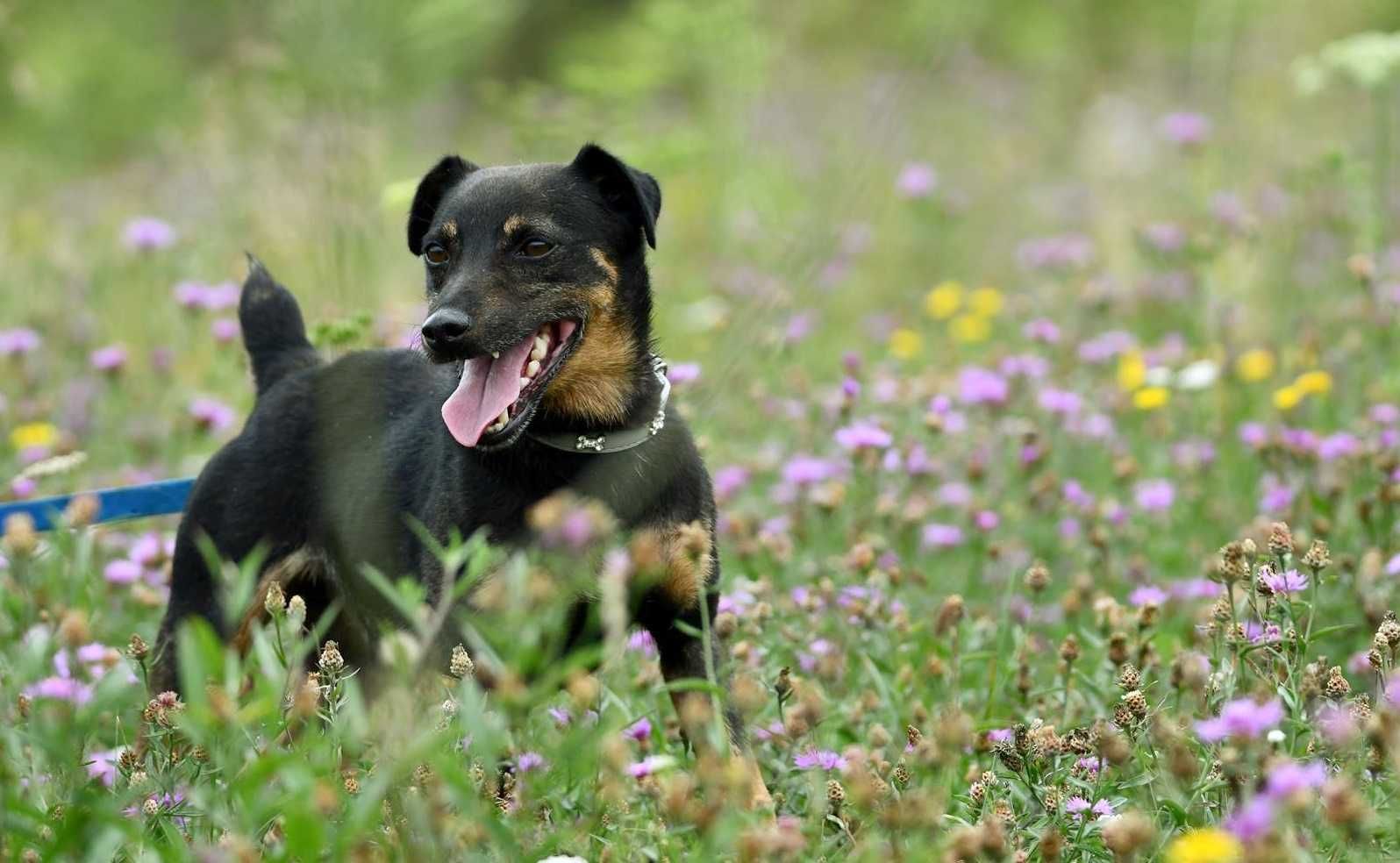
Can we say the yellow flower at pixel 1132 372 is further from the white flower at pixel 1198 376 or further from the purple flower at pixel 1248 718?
the purple flower at pixel 1248 718

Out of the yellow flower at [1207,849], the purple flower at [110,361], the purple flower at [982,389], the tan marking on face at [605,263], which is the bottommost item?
the purple flower at [110,361]

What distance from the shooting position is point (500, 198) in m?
3.34

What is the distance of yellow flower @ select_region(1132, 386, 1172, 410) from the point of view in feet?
17.5

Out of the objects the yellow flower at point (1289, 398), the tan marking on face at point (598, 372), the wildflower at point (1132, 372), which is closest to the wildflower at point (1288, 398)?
the yellow flower at point (1289, 398)

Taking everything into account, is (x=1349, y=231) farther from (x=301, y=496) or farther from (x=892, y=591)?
(x=301, y=496)

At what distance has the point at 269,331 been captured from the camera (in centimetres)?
413

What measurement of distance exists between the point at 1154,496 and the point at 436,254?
2586 mm

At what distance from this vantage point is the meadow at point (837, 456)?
218cm

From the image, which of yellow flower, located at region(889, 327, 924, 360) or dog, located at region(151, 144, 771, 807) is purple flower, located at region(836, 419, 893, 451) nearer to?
dog, located at region(151, 144, 771, 807)

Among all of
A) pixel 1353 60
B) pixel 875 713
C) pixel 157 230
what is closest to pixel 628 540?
pixel 875 713

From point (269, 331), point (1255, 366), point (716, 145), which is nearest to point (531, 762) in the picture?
point (269, 331)

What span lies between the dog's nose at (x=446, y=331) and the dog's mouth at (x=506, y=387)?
0.12 m

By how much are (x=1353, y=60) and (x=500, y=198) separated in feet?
13.3

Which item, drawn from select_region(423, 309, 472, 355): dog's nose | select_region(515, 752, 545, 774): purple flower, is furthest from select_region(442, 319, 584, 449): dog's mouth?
select_region(515, 752, 545, 774): purple flower
